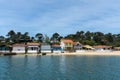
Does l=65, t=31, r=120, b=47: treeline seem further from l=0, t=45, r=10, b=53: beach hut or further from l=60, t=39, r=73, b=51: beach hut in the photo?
l=0, t=45, r=10, b=53: beach hut

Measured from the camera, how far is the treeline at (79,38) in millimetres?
134500

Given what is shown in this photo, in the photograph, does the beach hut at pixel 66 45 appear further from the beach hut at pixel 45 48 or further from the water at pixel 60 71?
the water at pixel 60 71

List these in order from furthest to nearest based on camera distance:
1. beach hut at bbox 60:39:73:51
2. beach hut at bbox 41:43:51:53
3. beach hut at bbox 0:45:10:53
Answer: beach hut at bbox 60:39:73:51 < beach hut at bbox 41:43:51:53 < beach hut at bbox 0:45:10:53

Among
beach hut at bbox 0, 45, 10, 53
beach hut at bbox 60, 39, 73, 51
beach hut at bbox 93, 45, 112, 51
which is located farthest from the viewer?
beach hut at bbox 93, 45, 112, 51

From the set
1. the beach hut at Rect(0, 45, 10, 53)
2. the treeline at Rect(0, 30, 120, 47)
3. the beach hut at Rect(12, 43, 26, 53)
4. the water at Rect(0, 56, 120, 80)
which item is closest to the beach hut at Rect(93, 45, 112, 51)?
the treeline at Rect(0, 30, 120, 47)

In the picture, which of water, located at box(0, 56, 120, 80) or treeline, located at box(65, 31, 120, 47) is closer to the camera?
water, located at box(0, 56, 120, 80)

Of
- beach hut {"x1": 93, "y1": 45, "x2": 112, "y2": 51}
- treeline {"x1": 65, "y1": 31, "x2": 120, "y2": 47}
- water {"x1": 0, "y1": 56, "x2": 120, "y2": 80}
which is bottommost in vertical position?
water {"x1": 0, "y1": 56, "x2": 120, "y2": 80}

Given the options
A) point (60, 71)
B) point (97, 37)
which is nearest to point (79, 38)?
point (97, 37)

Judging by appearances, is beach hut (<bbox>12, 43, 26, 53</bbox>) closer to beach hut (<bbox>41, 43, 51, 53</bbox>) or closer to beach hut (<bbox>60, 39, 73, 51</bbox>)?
beach hut (<bbox>41, 43, 51, 53</bbox>)

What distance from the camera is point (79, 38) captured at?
14812cm

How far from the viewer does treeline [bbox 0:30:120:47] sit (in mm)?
134500

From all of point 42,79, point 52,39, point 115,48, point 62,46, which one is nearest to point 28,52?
point 62,46

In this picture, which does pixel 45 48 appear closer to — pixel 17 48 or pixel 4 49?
pixel 17 48

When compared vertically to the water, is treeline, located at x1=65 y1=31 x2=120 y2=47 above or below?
above
